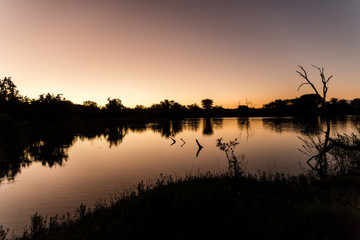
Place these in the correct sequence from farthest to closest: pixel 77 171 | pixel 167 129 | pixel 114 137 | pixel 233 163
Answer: pixel 167 129, pixel 114 137, pixel 77 171, pixel 233 163

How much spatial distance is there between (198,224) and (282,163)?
2521cm

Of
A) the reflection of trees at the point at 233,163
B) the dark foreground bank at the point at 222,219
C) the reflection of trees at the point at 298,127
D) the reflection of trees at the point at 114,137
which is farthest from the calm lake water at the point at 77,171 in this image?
the reflection of trees at the point at 298,127

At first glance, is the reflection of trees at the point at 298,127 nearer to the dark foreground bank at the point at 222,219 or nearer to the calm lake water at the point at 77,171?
the calm lake water at the point at 77,171

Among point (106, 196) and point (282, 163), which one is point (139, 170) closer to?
point (106, 196)

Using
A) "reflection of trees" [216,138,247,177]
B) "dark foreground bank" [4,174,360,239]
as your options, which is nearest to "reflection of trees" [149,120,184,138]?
"reflection of trees" [216,138,247,177]

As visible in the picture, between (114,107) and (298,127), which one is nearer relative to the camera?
(298,127)

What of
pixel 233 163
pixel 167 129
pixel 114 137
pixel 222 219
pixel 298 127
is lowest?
pixel 114 137

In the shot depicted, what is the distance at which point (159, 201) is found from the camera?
9688mm

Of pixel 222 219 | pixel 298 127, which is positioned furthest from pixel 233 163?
pixel 298 127

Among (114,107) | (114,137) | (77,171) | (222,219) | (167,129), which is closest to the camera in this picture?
(222,219)

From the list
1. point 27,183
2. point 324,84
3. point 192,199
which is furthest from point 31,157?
point 324,84

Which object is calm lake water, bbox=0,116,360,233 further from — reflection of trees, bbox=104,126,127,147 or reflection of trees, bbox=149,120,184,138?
reflection of trees, bbox=149,120,184,138

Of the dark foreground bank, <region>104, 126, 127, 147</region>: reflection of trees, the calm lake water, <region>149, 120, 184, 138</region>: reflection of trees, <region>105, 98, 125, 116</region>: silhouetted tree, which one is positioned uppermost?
<region>105, 98, 125, 116</region>: silhouetted tree

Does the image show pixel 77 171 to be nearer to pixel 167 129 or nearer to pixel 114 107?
pixel 167 129
